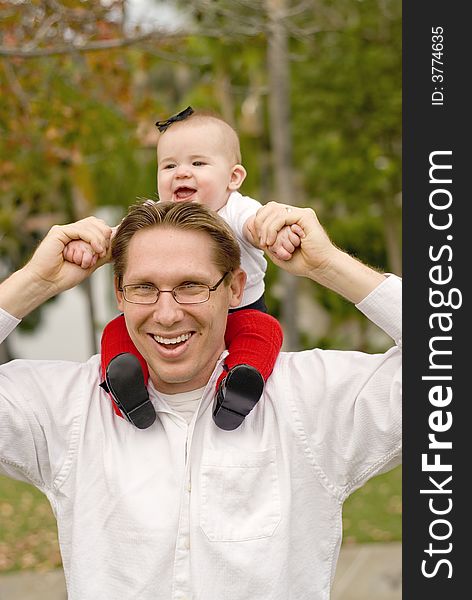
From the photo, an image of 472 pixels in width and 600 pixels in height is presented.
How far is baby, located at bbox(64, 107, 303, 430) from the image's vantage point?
2.12 meters

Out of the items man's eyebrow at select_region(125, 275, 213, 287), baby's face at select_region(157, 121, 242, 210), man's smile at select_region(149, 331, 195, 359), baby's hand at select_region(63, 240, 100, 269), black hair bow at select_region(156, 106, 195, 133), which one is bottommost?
man's smile at select_region(149, 331, 195, 359)

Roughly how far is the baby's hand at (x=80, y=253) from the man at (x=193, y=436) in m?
0.02

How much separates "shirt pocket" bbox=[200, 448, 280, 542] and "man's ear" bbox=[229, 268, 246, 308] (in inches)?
15.4

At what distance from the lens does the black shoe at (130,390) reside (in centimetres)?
212

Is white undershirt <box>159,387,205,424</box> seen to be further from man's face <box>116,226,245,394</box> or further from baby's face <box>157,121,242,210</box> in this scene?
baby's face <box>157,121,242,210</box>

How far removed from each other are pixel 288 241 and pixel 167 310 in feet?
1.15

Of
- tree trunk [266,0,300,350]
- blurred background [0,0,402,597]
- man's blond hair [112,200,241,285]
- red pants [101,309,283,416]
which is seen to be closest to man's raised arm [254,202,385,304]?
man's blond hair [112,200,241,285]

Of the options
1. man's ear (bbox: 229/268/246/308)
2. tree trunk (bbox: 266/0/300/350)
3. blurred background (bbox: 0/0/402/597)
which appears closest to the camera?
man's ear (bbox: 229/268/246/308)

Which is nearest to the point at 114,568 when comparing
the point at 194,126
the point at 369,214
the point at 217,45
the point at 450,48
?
the point at 194,126

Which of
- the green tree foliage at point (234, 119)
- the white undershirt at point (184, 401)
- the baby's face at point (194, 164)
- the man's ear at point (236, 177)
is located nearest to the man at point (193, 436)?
the white undershirt at point (184, 401)

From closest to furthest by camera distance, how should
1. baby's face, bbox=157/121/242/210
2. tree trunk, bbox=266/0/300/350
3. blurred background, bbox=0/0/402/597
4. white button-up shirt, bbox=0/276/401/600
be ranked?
white button-up shirt, bbox=0/276/401/600
baby's face, bbox=157/121/242/210
blurred background, bbox=0/0/402/597
tree trunk, bbox=266/0/300/350

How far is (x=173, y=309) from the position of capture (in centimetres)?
210

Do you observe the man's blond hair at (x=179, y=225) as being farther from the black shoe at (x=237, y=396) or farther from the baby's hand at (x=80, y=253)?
the black shoe at (x=237, y=396)

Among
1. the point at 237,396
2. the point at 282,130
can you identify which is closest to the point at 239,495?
the point at 237,396
